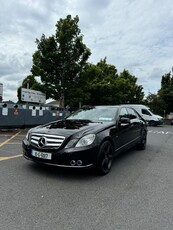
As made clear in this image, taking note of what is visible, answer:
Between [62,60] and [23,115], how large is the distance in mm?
8105

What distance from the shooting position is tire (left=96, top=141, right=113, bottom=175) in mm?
4444

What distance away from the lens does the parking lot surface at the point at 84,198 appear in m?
2.82

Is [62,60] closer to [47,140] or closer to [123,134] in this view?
[123,134]

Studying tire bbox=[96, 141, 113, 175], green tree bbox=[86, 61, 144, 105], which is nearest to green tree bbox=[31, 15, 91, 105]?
green tree bbox=[86, 61, 144, 105]

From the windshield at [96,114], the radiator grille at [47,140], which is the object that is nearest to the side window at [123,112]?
the windshield at [96,114]

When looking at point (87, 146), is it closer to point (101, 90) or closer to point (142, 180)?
point (142, 180)

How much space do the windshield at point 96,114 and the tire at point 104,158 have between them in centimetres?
90

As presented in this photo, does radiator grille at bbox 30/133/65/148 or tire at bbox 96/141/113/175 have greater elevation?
radiator grille at bbox 30/133/65/148

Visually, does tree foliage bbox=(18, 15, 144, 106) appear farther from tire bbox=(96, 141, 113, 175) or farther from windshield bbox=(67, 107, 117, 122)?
tire bbox=(96, 141, 113, 175)

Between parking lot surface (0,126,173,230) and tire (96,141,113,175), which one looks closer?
parking lot surface (0,126,173,230)

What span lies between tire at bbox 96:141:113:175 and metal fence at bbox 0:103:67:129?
722 cm

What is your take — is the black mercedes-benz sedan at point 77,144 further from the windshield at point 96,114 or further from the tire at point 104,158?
the windshield at point 96,114

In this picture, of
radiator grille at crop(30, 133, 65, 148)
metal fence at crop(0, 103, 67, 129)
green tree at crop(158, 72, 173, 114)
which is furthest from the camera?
green tree at crop(158, 72, 173, 114)

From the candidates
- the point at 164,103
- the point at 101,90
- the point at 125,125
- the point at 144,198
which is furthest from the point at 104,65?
the point at 144,198
